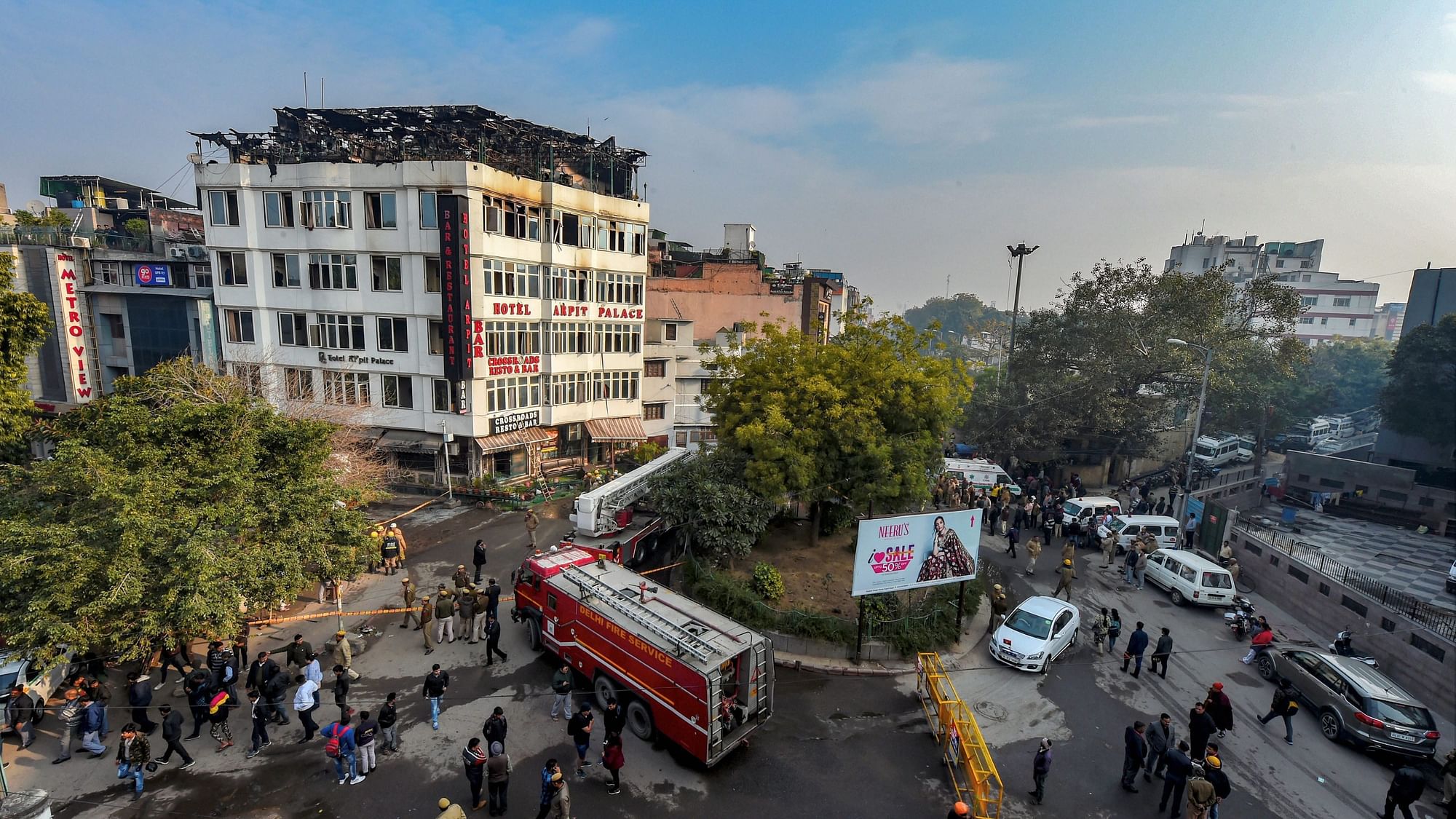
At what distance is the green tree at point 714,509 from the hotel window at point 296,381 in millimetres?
18495

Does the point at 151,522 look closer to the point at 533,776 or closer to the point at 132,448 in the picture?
the point at 132,448

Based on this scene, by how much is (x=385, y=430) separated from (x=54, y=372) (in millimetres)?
20313

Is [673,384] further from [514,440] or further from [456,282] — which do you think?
[456,282]

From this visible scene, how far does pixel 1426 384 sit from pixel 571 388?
1798 inches

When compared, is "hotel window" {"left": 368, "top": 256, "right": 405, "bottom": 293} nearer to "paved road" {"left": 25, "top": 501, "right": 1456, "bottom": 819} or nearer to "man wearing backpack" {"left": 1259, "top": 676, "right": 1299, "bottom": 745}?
"paved road" {"left": 25, "top": 501, "right": 1456, "bottom": 819}

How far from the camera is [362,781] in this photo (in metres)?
11.3

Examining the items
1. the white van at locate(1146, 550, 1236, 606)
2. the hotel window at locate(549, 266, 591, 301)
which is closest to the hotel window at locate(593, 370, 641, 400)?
the hotel window at locate(549, 266, 591, 301)

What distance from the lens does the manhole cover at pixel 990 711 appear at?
14.0 meters

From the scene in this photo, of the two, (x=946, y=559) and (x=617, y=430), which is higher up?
(x=946, y=559)

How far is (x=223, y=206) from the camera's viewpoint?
93.5 feet

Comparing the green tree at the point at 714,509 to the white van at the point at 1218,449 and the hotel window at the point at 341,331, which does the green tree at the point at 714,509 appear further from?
the white van at the point at 1218,449

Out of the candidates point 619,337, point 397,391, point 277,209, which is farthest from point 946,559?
point 277,209

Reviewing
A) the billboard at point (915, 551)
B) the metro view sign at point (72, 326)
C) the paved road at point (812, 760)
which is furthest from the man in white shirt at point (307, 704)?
the metro view sign at point (72, 326)

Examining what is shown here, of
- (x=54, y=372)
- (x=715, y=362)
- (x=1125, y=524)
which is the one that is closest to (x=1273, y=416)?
(x=1125, y=524)
